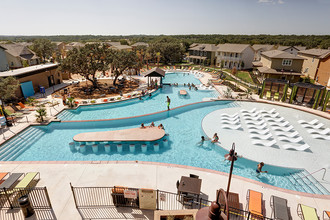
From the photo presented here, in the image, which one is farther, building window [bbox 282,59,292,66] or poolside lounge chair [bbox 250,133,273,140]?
building window [bbox 282,59,292,66]

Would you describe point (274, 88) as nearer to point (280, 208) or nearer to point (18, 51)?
point (280, 208)

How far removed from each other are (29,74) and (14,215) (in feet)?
81.3

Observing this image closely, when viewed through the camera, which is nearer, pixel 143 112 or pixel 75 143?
pixel 75 143

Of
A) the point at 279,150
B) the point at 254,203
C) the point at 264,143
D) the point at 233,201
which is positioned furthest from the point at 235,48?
the point at 233,201

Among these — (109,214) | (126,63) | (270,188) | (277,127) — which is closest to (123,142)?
(109,214)

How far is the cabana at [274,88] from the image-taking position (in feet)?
92.1

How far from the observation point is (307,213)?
29.0 ft

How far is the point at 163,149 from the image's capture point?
1627 centimetres

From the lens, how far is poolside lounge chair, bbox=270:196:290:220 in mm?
8703

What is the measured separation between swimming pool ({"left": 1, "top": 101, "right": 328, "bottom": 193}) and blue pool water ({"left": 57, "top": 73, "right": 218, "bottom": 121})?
8.01ft

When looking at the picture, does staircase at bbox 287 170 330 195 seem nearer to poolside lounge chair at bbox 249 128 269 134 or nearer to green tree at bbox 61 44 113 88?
poolside lounge chair at bbox 249 128 269 134

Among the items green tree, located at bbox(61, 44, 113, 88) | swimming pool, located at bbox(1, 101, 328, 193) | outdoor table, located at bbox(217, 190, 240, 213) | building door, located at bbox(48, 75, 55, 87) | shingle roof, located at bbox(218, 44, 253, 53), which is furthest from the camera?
shingle roof, located at bbox(218, 44, 253, 53)

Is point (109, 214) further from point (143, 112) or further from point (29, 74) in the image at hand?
point (29, 74)

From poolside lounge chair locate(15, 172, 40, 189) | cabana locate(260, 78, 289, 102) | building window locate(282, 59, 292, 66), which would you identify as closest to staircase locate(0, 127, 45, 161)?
poolside lounge chair locate(15, 172, 40, 189)
